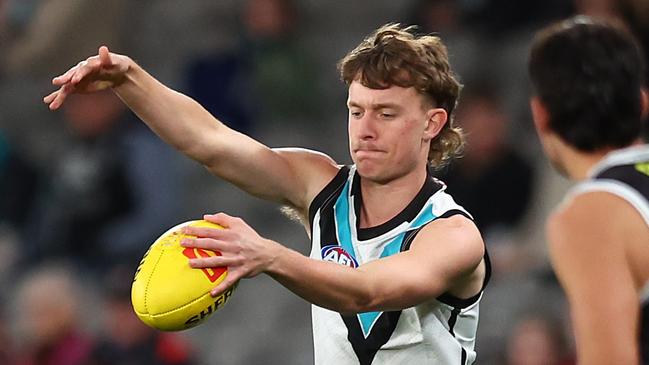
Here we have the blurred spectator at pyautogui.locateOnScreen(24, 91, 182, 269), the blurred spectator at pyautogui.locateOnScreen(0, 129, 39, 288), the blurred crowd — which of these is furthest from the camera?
the blurred spectator at pyautogui.locateOnScreen(0, 129, 39, 288)

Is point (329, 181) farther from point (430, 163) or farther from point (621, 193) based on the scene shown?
point (621, 193)

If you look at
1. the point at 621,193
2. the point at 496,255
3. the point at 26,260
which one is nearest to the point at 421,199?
the point at 621,193

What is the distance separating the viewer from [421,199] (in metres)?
4.77

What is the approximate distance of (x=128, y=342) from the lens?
9023 millimetres

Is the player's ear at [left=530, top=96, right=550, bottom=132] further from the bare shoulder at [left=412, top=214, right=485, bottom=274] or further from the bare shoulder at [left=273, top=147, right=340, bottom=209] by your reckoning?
the bare shoulder at [left=273, top=147, right=340, bottom=209]

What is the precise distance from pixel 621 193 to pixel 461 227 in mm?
563

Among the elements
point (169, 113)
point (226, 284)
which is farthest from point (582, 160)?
point (169, 113)

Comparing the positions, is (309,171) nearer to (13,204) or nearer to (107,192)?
(107,192)

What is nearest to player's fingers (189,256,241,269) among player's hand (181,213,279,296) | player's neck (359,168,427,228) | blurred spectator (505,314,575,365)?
player's hand (181,213,279,296)

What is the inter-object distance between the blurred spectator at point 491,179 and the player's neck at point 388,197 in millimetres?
4386

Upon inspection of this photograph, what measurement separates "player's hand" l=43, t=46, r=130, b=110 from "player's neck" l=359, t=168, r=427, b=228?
911mm

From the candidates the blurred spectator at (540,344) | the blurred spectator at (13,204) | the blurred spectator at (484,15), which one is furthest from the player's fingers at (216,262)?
the blurred spectator at (13,204)

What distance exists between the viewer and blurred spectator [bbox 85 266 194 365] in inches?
347

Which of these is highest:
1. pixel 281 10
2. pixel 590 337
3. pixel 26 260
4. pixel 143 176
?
pixel 590 337
